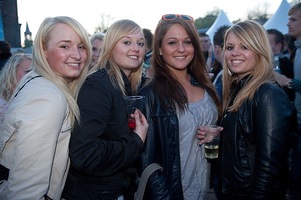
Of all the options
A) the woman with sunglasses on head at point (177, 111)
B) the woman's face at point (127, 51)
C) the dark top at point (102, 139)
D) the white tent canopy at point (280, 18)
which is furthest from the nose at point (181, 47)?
the white tent canopy at point (280, 18)

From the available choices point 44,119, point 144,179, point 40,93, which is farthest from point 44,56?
point 144,179

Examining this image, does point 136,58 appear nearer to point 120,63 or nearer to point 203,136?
point 120,63

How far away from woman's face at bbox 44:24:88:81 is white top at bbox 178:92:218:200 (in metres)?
1.07

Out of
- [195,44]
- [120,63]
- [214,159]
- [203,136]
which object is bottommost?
[214,159]

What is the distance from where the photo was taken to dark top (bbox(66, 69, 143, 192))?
80.2 inches

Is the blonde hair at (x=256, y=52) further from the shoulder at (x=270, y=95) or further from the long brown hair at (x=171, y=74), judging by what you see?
the long brown hair at (x=171, y=74)

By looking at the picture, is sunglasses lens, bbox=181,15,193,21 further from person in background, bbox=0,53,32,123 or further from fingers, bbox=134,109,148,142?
person in background, bbox=0,53,32,123

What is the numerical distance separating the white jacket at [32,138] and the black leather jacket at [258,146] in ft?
4.66

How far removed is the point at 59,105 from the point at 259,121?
1.51 metres

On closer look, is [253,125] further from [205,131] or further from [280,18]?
[280,18]

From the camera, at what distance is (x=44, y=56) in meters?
2.19

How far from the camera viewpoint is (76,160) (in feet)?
6.69

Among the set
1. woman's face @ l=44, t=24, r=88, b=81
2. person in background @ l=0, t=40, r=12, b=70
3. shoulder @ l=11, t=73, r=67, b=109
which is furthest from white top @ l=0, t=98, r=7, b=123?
person in background @ l=0, t=40, r=12, b=70

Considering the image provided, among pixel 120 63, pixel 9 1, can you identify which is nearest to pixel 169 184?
pixel 120 63
